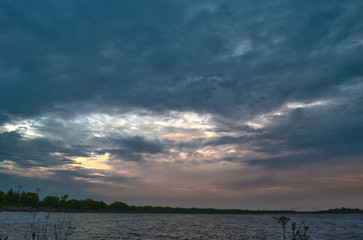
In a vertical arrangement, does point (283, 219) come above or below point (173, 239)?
above

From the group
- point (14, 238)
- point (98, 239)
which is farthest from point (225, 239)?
point (14, 238)

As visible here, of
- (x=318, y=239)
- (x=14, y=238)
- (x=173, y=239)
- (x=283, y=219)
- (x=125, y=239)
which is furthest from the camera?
(x=318, y=239)

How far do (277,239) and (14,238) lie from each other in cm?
5499

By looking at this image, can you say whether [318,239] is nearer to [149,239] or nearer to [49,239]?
[149,239]

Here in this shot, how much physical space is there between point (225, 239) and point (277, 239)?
12500mm

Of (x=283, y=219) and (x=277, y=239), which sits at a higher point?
(x=283, y=219)

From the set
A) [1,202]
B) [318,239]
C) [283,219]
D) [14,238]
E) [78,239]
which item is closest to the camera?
[283,219]

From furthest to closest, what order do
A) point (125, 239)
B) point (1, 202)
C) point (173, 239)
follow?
point (1, 202) → point (173, 239) → point (125, 239)

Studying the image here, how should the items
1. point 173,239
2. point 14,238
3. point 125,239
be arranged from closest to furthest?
1. point 14,238
2. point 125,239
3. point 173,239

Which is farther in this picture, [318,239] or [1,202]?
[1,202]

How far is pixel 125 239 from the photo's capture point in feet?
174

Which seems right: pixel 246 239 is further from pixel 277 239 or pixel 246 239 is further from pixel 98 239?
pixel 98 239

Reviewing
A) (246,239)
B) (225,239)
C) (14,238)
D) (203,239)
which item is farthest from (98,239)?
(246,239)

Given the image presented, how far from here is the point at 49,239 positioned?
45.0 meters
